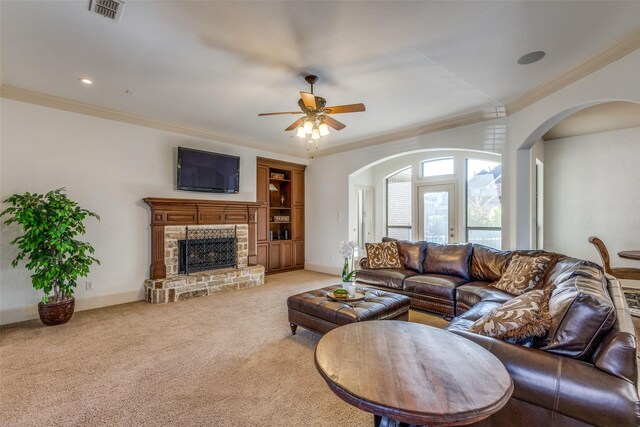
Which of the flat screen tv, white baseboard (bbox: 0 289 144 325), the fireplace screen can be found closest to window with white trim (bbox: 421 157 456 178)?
the flat screen tv

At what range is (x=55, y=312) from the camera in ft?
11.4

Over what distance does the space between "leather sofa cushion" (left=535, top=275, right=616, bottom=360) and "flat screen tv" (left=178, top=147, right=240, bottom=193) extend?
199 inches

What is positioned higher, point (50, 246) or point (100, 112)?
point (100, 112)

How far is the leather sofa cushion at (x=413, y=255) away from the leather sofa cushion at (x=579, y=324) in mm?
2754

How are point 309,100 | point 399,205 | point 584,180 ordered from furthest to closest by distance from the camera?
point 399,205 < point 584,180 < point 309,100

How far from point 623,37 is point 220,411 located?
4.32 metres

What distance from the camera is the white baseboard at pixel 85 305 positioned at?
3583 mm

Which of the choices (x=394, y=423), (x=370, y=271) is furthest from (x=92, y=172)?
(x=394, y=423)

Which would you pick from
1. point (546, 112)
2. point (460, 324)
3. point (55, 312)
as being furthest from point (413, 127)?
point (55, 312)

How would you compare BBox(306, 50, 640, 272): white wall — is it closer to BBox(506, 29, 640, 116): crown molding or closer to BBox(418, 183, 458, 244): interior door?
BBox(506, 29, 640, 116): crown molding

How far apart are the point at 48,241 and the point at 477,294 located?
16.2 feet

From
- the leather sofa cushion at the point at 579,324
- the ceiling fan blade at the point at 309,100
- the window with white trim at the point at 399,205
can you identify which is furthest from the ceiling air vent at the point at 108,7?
the window with white trim at the point at 399,205

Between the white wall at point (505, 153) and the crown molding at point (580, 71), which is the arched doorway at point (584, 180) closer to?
the white wall at point (505, 153)

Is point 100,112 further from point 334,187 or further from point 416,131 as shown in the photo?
point 416,131
